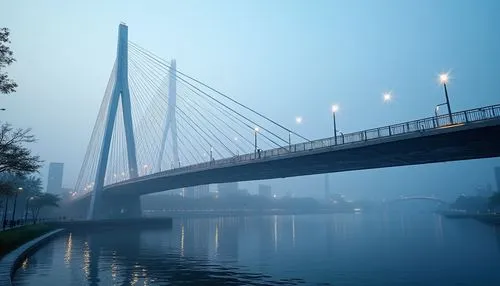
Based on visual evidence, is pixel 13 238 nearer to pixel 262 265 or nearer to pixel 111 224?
pixel 262 265

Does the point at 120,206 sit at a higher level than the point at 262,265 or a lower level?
higher

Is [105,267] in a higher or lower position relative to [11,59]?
lower

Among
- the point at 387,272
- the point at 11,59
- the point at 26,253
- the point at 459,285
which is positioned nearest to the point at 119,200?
the point at 26,253

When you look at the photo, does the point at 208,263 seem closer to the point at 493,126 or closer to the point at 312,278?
the point at 312,278

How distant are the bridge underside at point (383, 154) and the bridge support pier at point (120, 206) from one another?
60.3 ft

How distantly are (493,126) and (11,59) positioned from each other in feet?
87.9

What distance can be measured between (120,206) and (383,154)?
51.3 m

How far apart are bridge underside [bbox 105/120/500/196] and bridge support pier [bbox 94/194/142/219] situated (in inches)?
724

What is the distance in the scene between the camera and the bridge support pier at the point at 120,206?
6753 cm

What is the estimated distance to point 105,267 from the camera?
24.0m

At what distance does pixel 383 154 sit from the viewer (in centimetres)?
3238

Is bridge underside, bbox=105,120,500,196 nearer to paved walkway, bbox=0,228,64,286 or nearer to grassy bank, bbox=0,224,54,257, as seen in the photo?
grassy bank, bbox=0,224,54,257

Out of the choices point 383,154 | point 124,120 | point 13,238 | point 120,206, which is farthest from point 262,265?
point 120,206

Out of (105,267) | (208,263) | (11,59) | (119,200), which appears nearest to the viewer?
(11,59)
